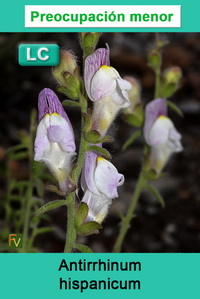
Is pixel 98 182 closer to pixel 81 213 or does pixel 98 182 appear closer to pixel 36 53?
pixel 81 213

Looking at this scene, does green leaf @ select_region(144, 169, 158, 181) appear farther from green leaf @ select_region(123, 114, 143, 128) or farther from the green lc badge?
the green lc badge

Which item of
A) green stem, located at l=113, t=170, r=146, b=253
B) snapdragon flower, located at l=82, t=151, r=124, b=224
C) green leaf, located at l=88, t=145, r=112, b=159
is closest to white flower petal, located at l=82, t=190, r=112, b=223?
snapdragon flower, located at l=82, t=151, r=124, b=224

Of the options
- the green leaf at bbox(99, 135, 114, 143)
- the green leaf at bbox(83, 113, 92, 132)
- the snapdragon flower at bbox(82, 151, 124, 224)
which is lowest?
the snapdragon flower at bbox(82, 151, 124, 224)

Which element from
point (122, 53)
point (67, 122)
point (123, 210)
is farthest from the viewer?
point (122, 53)

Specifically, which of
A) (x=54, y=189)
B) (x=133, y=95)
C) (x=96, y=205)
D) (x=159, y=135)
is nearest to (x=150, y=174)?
(x=159, y=135)

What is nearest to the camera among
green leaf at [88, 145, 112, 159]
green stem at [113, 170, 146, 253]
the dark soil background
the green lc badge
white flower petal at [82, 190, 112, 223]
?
green leaf at [88, 145, 112, 159]
